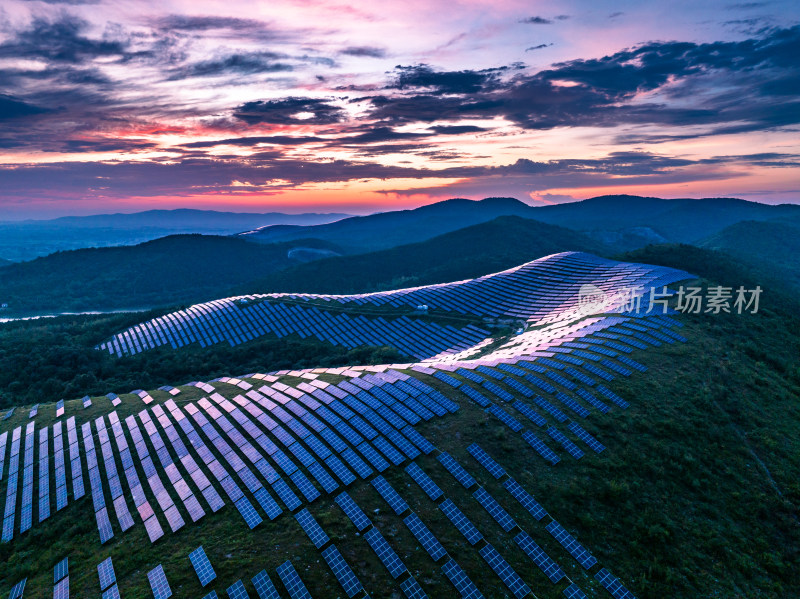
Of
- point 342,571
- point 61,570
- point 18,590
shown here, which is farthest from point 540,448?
point 18,590

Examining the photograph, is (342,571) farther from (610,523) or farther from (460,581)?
(610,523)

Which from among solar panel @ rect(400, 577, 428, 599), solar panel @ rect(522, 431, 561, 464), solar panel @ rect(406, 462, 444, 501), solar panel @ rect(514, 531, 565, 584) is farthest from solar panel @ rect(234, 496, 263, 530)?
solar panel @ rect(522, 431, 561, 464)

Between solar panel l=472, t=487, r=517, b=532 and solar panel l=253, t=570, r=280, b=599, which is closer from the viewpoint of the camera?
solar panel l=253, t=570, r=280, b=599

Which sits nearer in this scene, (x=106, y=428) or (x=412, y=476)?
(x=412, y=476)

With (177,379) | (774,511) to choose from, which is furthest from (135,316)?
(774,511)

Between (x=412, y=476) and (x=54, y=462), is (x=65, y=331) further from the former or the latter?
(x=412, y=476)

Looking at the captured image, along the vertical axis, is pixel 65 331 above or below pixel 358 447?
below

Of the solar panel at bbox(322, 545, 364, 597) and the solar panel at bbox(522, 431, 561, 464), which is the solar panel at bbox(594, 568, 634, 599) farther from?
the solar panel at bbox(322, 545, 364, 597)
